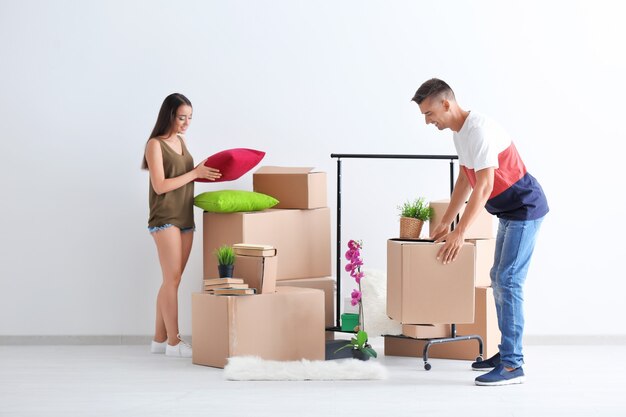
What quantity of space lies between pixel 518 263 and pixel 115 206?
7.16 feet

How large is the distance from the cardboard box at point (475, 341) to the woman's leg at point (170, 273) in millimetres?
1023

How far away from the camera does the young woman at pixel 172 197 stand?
4605 mm

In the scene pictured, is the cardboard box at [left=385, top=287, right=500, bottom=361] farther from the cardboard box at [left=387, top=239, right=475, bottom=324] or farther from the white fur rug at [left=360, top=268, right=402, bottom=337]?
the cardboard box at [left=387, top=239, right=475, bottom=324]

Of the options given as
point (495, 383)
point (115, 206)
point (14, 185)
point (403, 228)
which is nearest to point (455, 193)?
point (403, 228)

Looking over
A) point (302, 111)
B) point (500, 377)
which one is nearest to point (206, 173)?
point (302, 111)

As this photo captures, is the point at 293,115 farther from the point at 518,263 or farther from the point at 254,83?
the point at 518,263

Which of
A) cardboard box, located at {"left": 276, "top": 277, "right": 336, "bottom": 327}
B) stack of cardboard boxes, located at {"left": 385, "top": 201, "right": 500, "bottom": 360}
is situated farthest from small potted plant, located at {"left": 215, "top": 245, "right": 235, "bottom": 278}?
stack of cardboard boxes, located at {"left": 385, "top": 201, "right": 500, "bottom": 360}

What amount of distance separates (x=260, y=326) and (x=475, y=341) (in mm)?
1013

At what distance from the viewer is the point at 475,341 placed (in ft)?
15.0

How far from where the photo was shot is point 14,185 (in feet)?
16.8

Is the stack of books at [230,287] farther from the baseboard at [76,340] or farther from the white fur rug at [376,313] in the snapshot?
the baseboard at [76,340]

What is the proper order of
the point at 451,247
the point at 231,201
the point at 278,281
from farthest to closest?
the point at 278,281 → the point at 231,201 → the point at 451,247

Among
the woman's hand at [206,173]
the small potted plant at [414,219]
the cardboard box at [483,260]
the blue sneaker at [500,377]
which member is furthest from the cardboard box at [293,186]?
the blue sneaker at [500,377]

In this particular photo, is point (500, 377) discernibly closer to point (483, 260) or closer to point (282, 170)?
point (483, 260)
